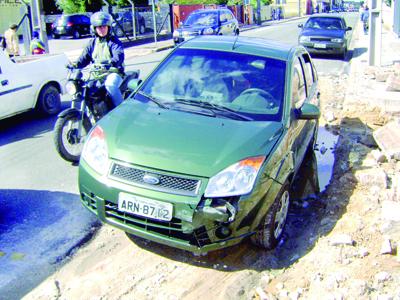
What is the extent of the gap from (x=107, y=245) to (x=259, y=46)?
2719 mm

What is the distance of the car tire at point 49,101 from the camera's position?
898 centimetres

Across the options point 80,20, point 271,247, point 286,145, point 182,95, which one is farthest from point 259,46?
point 80,20

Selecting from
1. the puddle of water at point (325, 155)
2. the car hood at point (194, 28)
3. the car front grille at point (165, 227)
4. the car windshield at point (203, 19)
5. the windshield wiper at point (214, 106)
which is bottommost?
the puddle of water at point (325, 155)

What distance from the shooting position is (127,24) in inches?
1283

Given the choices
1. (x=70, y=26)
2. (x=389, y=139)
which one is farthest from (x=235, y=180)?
(x=70, y=26)

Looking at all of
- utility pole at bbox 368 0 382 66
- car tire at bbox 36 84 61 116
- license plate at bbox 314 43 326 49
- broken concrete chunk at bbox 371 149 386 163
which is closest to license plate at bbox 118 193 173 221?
broken concrete chunk at bbox 371 149 386 163

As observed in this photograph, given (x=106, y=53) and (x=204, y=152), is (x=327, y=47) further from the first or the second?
(x=204, y=152)

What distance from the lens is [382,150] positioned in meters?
6.59

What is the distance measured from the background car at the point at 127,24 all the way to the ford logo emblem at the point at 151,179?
88.7 ft

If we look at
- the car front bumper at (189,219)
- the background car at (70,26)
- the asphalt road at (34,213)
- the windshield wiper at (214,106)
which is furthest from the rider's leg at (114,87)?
the background car at (70,26)

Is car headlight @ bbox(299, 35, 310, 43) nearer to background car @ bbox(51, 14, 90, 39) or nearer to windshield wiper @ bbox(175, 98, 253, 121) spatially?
windshield wiper @ bbox(175, 98, 253, 121)

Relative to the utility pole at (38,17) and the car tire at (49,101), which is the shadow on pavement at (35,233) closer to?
the car tire at (49,101)

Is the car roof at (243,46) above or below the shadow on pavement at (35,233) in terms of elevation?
above

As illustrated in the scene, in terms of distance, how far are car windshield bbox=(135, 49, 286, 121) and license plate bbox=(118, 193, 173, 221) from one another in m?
1.24
